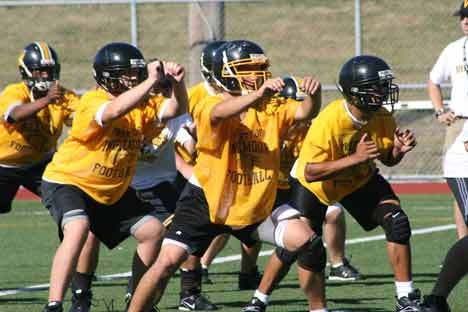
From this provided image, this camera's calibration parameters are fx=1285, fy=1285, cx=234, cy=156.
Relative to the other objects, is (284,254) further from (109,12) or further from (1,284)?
(109,12)

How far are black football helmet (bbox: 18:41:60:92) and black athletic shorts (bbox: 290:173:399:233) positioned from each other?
2412 millimetres

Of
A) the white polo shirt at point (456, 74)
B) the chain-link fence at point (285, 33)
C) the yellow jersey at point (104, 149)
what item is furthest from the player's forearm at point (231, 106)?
the chain-link fence at point (285, 33)

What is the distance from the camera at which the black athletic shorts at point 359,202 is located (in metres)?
9.08

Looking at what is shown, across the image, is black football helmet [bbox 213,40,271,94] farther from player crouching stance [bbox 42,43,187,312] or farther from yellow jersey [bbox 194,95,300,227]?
player crouching stance [bbox 42,43,187,312]

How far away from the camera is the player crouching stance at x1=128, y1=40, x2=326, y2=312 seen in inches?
313

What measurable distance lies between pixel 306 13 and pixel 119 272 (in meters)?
15.3

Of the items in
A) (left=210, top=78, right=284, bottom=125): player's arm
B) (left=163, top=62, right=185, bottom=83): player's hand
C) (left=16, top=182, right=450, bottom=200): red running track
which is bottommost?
(left=16, top=182, right=450, bottom=200): red running track

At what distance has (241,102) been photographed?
7.61 meters

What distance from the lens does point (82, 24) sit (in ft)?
92.2

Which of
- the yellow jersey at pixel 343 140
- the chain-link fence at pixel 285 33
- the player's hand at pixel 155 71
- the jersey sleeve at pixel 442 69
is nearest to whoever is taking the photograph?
the player's hand at pixel 155 71

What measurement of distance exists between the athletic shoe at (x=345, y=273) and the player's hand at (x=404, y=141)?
8.23 feet

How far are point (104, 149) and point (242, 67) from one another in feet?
3.80

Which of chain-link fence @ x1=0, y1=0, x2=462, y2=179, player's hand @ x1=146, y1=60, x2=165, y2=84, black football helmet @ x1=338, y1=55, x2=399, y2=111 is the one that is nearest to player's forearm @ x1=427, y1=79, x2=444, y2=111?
black football helmet @ x1=338, y1=55, x2=399, y2=111

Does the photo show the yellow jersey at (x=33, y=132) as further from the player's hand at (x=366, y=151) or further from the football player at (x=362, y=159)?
the player's hand at (x=366, y=151)
